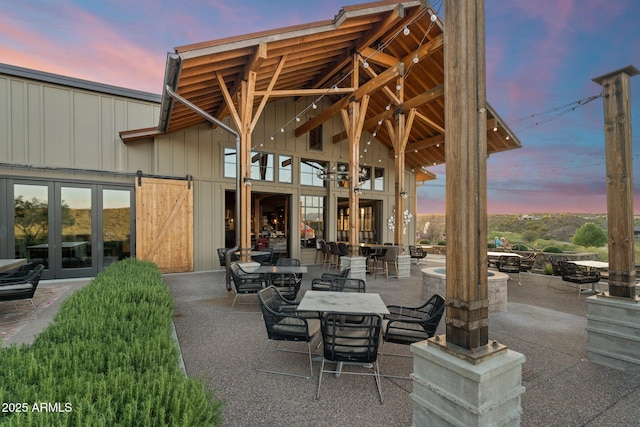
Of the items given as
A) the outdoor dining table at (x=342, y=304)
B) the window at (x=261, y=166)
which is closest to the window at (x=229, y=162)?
the window at (x=261, y=166)

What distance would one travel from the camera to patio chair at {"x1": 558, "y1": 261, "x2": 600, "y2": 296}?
19.9ft

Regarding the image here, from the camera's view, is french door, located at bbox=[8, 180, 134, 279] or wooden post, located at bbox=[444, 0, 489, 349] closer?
wooden post, located at bbox=[444, 0, 489, 349]

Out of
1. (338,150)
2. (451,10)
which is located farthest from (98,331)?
(338,150)

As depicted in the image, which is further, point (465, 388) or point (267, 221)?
point (267, 221)

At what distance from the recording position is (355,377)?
2.81 metres

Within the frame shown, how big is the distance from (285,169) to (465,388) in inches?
380

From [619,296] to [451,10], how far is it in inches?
135

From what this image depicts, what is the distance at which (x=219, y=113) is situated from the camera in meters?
8.61

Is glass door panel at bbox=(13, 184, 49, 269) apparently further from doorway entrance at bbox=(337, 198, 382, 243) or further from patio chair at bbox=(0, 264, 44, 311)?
doorway entrance at bbox=(337, 198, 382, 243)

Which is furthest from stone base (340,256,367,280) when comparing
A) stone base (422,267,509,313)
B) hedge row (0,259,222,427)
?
hedge row (0,259,222,427)

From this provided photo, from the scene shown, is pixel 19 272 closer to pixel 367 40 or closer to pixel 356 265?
pixel 356 265

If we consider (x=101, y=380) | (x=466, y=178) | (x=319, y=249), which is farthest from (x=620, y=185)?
(x=319, y=249)

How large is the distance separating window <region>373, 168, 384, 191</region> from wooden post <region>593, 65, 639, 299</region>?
9967 mm

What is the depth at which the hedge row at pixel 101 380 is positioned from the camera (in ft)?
4.07
